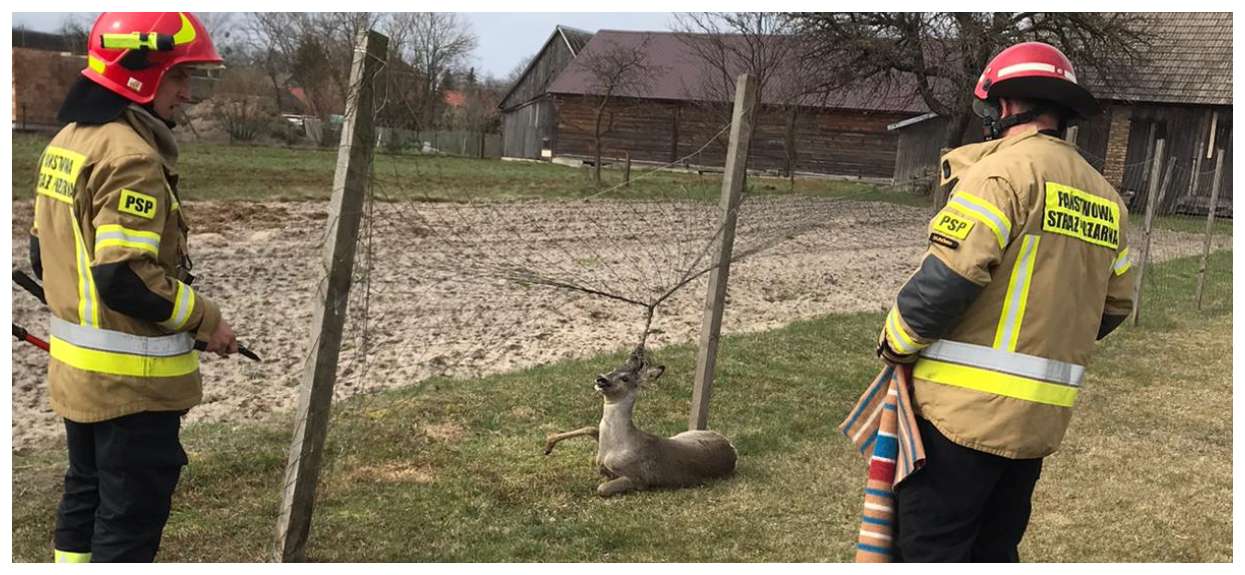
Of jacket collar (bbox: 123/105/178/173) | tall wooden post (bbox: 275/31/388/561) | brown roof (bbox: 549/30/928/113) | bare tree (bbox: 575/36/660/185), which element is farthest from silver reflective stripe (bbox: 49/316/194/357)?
bare tree (bbox: 575/36/660/185)

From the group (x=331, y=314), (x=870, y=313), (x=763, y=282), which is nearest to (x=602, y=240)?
(x=763, y=282)

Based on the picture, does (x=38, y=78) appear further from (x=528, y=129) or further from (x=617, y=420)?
(x=617, y=420)

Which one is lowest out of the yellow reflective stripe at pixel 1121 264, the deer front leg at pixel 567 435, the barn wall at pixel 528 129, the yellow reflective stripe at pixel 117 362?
the deer front leg at pixel 567 435

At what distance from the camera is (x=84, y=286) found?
3.58 meters

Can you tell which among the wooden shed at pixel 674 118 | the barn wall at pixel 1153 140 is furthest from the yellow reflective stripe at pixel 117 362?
the wooden shed at pixel 674 118

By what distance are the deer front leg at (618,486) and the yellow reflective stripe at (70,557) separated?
2.47m

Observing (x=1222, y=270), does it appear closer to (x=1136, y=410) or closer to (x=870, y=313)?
(x=870, y=313)

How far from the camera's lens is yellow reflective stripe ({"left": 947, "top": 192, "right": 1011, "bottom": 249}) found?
3.36 metres

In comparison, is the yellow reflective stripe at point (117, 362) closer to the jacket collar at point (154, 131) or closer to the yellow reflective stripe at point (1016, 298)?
the jacket collar at point (154, 131)

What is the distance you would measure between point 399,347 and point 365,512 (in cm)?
379

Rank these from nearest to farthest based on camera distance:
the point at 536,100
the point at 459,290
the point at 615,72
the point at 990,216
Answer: the point at 990,216, the point at 459,290, the point at 615,72, the point at 536,100

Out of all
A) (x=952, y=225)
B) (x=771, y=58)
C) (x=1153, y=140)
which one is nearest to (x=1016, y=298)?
(x=952, y=225)

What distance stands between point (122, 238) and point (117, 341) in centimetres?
40

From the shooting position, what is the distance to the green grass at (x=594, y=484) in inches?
200
